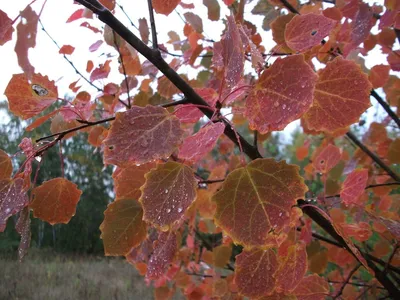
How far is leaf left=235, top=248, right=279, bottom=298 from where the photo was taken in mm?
406

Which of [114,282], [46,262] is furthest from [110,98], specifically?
[46,262]

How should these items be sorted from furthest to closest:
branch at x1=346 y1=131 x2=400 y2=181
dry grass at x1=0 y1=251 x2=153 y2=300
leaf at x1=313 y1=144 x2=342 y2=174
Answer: dry grass at x1=0 y1=251 x2=153 y2=300 < branch at x1=346 y1=131 x2=400 y2=181 < leaf at x1=313 y1=144 x2=342 y2=174

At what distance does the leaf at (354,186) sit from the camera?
0.56m

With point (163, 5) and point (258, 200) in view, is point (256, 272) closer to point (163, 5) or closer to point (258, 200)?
point (258, 200)

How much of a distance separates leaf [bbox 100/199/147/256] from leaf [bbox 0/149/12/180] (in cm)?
11

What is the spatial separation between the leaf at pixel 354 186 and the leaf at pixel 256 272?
191mm

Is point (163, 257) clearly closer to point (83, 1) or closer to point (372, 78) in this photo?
point (83, 1)

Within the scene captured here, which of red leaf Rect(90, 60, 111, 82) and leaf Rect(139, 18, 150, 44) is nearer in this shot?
leaf Rect(139, 18, 150, 44)

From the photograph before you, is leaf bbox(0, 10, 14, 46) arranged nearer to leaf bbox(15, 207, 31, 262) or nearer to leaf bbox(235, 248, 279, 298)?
leaf bbox(15, 207, 31, 262)

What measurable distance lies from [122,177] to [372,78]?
0.60 metres

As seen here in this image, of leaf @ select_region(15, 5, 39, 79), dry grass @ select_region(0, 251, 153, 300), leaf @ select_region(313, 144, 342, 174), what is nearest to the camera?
leaf @ select_region(15, 5, 39, 79)

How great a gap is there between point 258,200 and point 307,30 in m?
0.21

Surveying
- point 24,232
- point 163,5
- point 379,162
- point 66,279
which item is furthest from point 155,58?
point 66,279

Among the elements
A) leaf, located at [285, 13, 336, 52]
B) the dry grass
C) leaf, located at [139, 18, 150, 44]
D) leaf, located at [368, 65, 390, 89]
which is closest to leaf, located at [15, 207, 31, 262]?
leaf, located at [285, 13, 336, 52]
